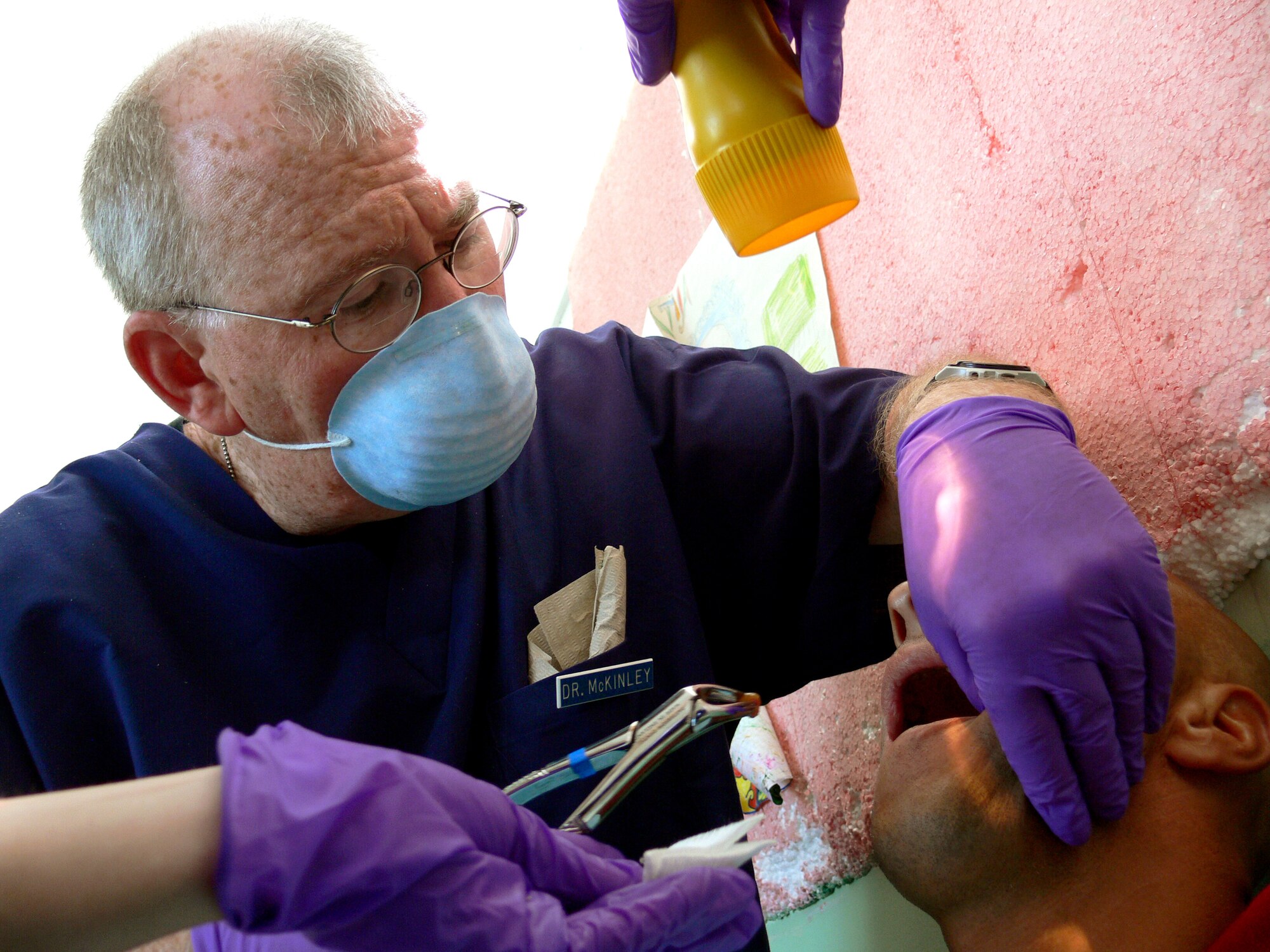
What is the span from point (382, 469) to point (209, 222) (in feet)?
1.09

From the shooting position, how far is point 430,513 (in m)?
1.22

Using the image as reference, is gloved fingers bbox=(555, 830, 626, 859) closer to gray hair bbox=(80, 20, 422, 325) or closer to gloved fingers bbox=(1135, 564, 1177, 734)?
gloved fingers bbox=(1135, 564, 1177, 734)

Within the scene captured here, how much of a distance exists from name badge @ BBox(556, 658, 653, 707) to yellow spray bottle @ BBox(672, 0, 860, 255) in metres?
0.53

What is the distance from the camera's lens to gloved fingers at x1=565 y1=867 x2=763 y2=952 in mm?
592

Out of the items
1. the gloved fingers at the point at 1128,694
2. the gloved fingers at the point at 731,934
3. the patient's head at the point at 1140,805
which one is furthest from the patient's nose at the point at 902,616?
the gloved fingers at the point at 731,934

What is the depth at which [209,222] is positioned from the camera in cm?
99

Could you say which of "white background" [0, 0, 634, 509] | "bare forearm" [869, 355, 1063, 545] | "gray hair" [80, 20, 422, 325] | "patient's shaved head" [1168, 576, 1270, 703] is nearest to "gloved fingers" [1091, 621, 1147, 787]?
"patient's shaved head" [1168, 576, 1270, 703]

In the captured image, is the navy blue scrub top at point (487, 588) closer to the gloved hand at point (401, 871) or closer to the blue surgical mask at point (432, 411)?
the blue surgical mask at point (432, 411)

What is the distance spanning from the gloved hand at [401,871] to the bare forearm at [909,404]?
62 cm

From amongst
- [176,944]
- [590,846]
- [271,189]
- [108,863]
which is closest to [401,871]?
[108,863]

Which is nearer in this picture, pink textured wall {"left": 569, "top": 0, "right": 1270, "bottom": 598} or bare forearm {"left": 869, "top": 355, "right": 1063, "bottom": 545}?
pink textured wall {"left": 569, "top": 0, "right": 1270, "bottom": 598}

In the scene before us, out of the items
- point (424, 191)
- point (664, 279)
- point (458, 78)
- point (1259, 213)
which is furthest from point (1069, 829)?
point (458, 78)

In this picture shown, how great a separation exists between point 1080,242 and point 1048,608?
21.0 inches

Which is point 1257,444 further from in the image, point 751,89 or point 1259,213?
point 751,89
